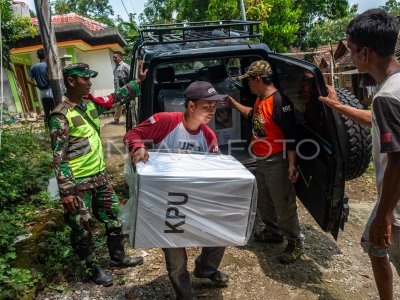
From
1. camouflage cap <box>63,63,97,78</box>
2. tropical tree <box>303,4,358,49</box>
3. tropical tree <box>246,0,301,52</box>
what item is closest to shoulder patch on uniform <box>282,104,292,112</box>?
camouflage cap <box>63,63,97,78</box>

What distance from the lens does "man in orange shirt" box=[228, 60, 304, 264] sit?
119 inches

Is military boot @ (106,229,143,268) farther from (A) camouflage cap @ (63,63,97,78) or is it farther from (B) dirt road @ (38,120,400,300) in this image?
(A) camouflage cap @ (63,63,97,78)

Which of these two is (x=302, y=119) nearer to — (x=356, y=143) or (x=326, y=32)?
(x=356, y=143)

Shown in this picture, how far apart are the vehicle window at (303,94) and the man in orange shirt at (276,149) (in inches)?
6.1

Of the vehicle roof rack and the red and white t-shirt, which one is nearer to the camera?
the red and white t-shirt

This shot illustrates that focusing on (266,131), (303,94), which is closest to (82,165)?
(266,131)

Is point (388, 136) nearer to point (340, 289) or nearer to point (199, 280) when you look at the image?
point (340, 289)

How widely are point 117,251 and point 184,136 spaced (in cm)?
129

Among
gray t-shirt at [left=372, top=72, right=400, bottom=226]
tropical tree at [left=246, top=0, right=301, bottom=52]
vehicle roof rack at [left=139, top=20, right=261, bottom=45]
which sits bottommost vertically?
gray t-shirt at [left=372, top=72, right=400, bottom=226]

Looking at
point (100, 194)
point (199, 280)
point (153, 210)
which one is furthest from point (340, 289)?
point (100, 194)

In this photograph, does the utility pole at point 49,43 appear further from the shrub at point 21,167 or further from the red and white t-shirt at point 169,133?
the red and white t-shirt at point 169,133

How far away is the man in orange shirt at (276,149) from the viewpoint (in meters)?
3.03

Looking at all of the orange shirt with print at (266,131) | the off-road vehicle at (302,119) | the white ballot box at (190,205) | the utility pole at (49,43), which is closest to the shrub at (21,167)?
the utility pole at (49,43)

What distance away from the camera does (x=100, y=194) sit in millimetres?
3033
